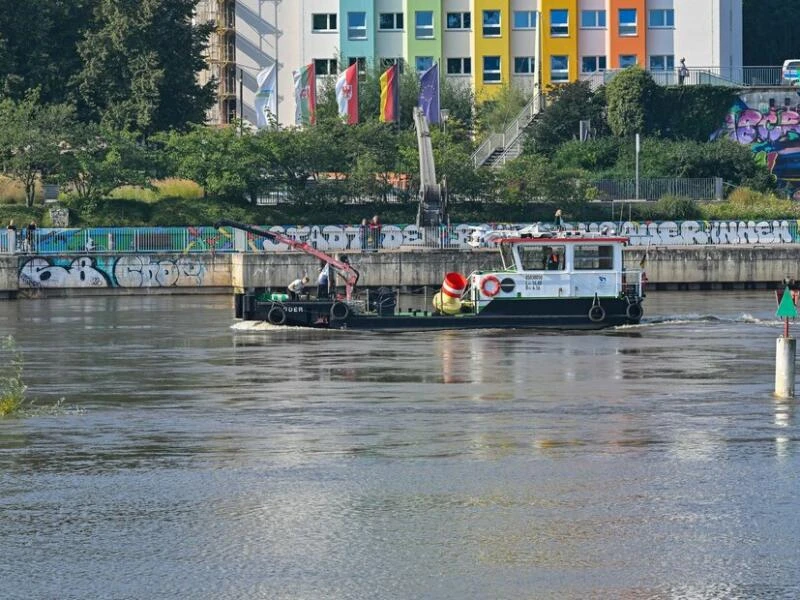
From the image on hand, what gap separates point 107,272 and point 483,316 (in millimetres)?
24299

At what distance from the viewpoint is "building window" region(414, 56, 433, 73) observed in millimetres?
106500

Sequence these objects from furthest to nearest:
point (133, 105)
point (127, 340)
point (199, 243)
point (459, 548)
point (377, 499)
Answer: point (133, 105) < point (199, 243) < point (127, 340) < point (377, 499) < point (459, 548)

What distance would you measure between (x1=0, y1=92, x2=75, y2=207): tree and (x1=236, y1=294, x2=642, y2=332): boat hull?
98.3ft

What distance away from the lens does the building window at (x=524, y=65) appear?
107 meters

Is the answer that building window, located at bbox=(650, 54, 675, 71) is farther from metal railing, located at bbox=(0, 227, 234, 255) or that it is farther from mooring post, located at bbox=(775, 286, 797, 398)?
mooring post, located at bbox=(775, 286, 797, 398)

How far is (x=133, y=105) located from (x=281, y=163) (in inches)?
622

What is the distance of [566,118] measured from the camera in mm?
90250

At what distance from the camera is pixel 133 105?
3462 inches

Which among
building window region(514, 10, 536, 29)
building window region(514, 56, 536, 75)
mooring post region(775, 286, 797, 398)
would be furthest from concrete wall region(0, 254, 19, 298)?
building window region(514, 10, 536, 29)

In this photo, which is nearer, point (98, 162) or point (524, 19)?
point (98, 162)

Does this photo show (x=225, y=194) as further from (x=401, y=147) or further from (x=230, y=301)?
(x=230, y=301)

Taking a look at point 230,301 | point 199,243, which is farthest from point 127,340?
point 199,243

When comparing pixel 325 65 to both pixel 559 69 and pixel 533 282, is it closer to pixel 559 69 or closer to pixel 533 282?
pixel 559 69

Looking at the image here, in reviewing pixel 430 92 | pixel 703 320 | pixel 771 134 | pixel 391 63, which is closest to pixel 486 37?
pixel 391 63
